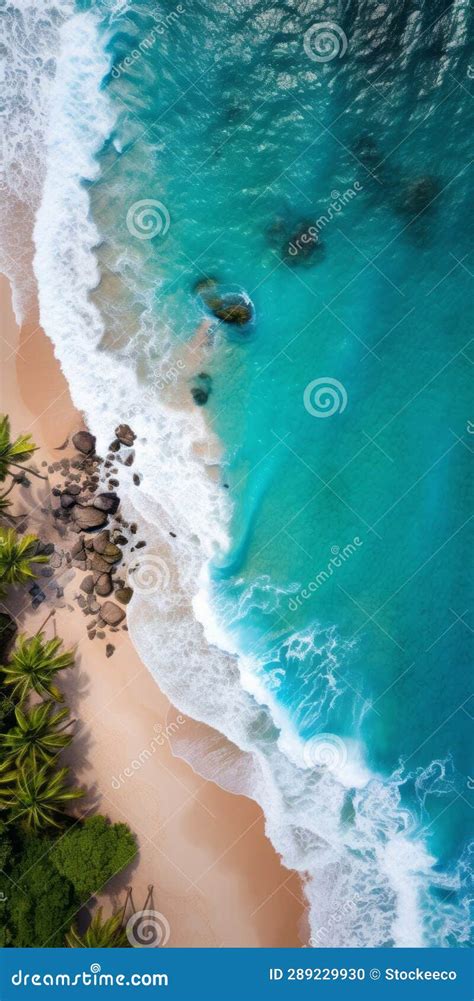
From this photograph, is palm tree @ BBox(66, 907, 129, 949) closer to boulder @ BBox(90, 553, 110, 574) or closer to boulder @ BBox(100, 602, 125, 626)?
boulder @ BBox(100, 602, 125, 626)

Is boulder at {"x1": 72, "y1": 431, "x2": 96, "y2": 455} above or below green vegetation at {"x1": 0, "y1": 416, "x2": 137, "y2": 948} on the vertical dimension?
above

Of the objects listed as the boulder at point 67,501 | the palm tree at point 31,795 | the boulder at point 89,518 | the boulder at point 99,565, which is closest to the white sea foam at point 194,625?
the boulder at point 89,518

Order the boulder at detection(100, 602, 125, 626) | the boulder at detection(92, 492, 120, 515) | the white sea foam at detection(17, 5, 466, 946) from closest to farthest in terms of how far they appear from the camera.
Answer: the white sea foam at detection(17, 5, 466, 946) → the boulder at detection(100, 602, 125, 626) → the boulder at detection(92, 492, 120, 515)

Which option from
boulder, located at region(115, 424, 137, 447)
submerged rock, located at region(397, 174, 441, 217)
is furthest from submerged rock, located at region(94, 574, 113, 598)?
submerged rock, located at region(397, 174, 441, 217)

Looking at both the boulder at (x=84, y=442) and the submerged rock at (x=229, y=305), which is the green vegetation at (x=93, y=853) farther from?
the submerged rock at (x=229, y=305)

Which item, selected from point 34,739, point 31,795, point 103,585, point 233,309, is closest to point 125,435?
point 103,585

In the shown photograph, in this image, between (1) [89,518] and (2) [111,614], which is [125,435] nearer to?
(1) [89,518]

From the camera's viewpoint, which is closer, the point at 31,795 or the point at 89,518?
the point at 31,795
